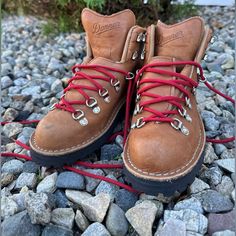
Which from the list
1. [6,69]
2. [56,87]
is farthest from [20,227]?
[6,69]

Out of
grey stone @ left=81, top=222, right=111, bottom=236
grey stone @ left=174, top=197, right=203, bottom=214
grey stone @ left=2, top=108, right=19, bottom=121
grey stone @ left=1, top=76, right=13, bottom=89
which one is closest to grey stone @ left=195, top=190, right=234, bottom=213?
grey stone @ left=174, top=197, right=203, bottom=214

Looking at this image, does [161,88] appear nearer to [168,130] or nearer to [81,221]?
[168,130]

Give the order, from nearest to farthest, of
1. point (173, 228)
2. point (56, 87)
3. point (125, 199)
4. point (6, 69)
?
1. point (173, 228)
2. point (125, 199)
3. point (56, 87)
4. point (6, 69)

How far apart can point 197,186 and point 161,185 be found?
11cm

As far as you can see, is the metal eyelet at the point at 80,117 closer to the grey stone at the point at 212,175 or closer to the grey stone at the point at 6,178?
the grey stone at the point at 6,178

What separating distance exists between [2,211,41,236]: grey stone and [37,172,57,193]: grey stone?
113mm

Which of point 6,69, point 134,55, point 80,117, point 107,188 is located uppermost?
point 134,55

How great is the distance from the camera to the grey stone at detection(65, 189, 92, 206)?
35.5 inches

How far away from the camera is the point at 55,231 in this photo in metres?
0.82

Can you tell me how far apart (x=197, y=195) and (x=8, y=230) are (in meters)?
0.43

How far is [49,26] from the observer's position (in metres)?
2.33

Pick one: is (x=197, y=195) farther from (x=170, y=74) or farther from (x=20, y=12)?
(x=20, y=12)

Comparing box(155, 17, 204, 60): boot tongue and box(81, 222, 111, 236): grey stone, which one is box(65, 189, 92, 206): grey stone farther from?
box(155, 17, 204, 60): boot tongue

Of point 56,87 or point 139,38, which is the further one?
point 56,87
